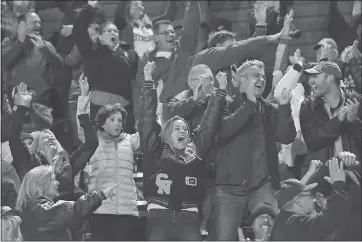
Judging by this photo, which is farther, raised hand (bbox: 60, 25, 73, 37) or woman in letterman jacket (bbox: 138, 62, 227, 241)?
raised hand (bbox: 60, 25, 73, 37)

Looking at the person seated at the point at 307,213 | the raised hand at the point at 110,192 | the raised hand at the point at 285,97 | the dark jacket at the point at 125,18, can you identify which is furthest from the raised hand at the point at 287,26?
the raised hand at the point at 110,192

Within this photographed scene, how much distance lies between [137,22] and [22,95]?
1098mm

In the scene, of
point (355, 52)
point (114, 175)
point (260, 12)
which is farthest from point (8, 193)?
point (355, 52)

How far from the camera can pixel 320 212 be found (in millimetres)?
7461

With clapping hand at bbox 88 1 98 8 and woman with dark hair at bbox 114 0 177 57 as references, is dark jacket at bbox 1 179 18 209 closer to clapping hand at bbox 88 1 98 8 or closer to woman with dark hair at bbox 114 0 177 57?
woman with dark hair at bbox 114 0 177 57

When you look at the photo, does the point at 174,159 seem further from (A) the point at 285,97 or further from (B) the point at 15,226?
(B) the point at 15,226

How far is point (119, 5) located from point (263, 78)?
1.37 meters

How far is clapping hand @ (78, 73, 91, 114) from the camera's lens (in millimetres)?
7694

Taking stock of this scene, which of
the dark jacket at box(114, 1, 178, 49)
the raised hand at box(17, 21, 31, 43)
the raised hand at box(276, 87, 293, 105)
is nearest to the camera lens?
the raised hand at box(276, 87, 293, 105)

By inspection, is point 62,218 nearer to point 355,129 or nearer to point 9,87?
point 9,87

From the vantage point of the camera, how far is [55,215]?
24.9ft

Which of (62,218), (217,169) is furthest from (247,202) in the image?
(62,218)

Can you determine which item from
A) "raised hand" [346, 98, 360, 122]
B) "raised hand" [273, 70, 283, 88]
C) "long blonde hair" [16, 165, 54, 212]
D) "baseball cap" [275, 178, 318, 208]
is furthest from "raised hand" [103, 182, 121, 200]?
"raised hand" [346, 98, 360, 122]

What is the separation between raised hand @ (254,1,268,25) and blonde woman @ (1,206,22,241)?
2426 millimetres
